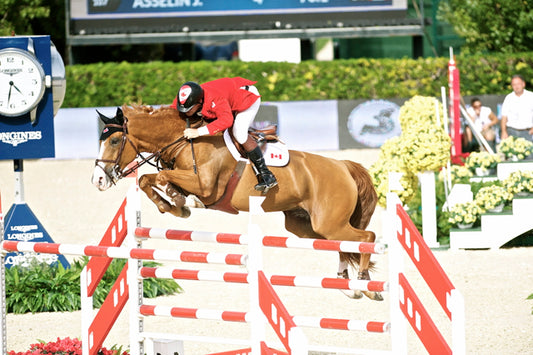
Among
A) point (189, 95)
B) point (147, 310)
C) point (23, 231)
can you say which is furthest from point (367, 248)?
point (23, 231)

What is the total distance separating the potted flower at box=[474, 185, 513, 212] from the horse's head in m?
5.17

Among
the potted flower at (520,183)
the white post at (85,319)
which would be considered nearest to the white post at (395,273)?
the white post at (85,319)

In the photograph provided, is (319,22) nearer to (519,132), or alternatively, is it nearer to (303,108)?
(303,108)

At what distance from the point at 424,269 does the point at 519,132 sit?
888 centimetres

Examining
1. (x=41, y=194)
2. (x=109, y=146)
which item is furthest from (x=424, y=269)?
(x=41, y=194)

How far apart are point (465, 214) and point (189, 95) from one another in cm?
494

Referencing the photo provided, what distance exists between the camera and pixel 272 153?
272 inches

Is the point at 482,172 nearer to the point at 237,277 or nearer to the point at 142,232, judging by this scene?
the point at 142,232

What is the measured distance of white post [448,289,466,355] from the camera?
4.72m

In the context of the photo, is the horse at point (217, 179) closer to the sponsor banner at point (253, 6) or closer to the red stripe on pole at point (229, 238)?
the red stripe on pole at point (229, 238)

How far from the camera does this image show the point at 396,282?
516cm

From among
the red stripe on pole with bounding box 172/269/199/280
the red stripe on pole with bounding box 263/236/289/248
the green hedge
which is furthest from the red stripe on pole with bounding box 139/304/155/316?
the green hedge

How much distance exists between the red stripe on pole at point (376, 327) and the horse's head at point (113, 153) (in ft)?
6.68

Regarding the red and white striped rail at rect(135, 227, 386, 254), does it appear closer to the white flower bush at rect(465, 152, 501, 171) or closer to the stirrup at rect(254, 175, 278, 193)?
the stirrup at rect(254, 175, 278, 193)
